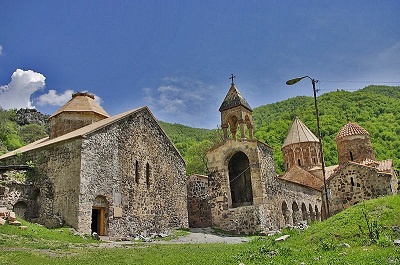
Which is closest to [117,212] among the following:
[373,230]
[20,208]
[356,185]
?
[20,208]

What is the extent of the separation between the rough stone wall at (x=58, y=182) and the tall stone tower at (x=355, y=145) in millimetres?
19381

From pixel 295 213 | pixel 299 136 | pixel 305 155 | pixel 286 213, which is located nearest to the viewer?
pixel 286 213

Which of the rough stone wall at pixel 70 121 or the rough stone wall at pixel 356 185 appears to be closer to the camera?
the rough stone wall at pixel 356 185

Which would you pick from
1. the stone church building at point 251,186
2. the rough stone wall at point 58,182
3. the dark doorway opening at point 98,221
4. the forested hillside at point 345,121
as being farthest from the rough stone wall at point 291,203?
the forested hillside at point 345,121

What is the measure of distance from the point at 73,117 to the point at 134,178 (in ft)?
27.1

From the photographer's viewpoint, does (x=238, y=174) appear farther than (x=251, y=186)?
Yes

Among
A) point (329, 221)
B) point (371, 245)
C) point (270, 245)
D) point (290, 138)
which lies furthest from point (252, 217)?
point (290, 138)

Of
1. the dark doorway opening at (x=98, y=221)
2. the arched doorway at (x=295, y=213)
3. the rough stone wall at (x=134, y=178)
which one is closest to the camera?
the rough stone wall at (x=134, y=178)

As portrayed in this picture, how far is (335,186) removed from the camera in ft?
69.9

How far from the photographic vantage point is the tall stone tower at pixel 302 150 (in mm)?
31234

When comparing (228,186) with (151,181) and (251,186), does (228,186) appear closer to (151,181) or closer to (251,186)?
(251,186)

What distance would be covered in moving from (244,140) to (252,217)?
418 cm

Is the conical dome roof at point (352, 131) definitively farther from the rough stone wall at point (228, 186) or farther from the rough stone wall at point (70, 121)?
the rough stone wall at point (70, 121)

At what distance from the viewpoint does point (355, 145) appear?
1035 inches
